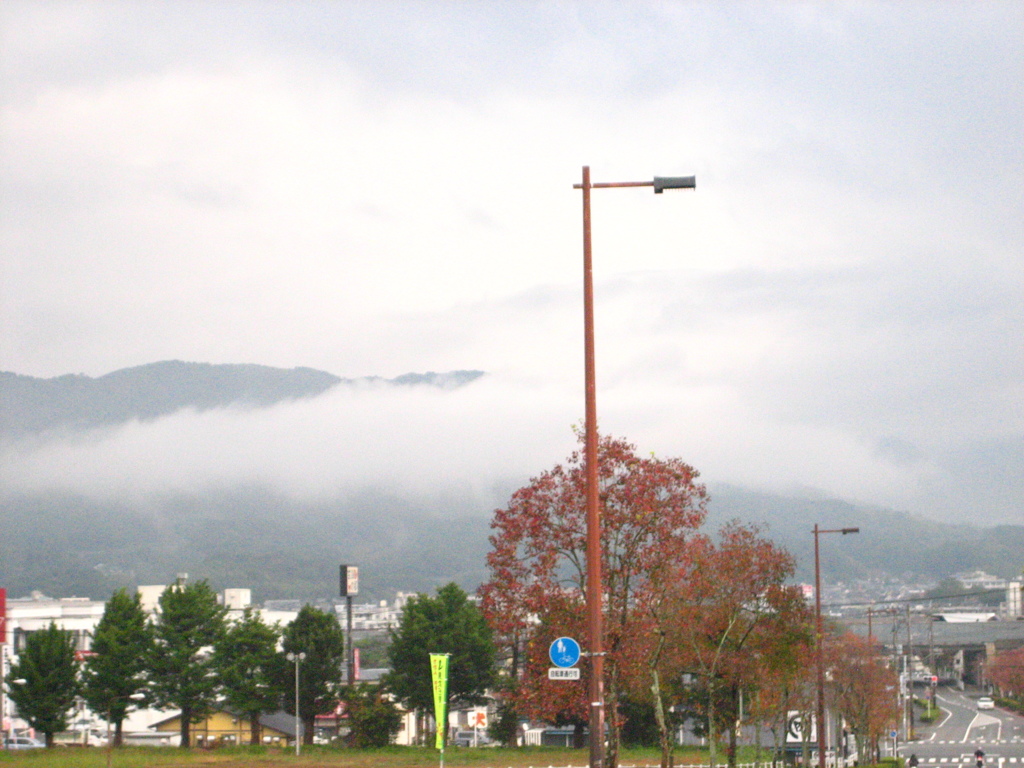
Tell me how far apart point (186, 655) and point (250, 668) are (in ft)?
14.1

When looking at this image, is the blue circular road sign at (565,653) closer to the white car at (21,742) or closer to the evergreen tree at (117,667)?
the evergreen tree at (117,667)

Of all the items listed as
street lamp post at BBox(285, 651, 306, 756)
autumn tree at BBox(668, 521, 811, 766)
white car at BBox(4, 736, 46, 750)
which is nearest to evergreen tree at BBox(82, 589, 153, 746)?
street lamp post at BBox(285, 651, 306, 756)

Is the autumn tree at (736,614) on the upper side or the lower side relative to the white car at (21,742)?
upper

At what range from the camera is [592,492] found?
59.2 feet

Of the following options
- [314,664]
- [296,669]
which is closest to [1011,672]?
[314,664]

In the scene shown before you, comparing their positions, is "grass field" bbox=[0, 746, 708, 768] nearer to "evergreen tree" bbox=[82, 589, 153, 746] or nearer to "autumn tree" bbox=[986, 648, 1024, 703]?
"evergreen tree" bbox=[82, 589, 153, 746]

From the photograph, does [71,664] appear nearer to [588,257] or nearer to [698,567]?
[698,567]

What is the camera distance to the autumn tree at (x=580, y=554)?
91.0ft

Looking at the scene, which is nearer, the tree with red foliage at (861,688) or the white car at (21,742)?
the tree with red foliage at (861,688)

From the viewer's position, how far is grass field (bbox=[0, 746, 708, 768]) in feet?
183

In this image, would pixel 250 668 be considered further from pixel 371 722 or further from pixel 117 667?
pixel 371 722

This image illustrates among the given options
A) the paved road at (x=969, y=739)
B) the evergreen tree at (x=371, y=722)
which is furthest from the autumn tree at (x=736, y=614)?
the evergreen tree at (x=371, y=722)

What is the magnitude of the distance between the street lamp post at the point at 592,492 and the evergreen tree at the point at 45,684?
194ft

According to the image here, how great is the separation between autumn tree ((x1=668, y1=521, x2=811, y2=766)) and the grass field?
22.4m
